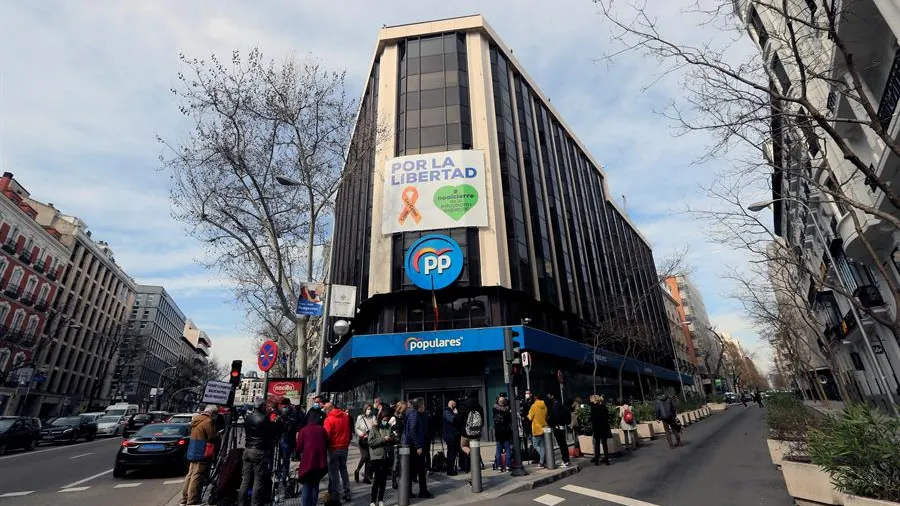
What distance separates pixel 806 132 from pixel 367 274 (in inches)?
798

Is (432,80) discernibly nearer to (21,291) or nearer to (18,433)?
(18,433)

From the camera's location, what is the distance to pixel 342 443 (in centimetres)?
813

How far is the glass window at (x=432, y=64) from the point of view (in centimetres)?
2766

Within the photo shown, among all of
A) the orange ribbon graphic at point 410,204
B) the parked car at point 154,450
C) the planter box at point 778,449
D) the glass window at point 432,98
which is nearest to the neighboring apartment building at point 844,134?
the planter box at point 778,449

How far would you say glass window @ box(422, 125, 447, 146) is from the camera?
24.9 m

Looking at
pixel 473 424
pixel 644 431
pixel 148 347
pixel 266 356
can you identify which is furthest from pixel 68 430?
pixel 148 347

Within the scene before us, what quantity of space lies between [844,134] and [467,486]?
17596mm

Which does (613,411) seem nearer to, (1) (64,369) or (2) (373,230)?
(2) (373,230)

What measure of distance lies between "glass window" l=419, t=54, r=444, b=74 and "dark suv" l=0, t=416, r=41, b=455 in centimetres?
2743

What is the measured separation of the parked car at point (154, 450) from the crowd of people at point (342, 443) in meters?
3.94

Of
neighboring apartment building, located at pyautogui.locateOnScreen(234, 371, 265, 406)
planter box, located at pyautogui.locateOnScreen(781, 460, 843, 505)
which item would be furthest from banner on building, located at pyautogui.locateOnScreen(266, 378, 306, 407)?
planter box, located at pyautogui.locateOnScreen(781, 460, 843, 505)

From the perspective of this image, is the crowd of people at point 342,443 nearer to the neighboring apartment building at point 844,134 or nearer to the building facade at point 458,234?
Result: the neighboring apartment building at point 844,134

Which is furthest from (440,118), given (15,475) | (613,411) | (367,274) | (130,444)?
(15,475)

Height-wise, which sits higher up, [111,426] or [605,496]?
[111,426]
